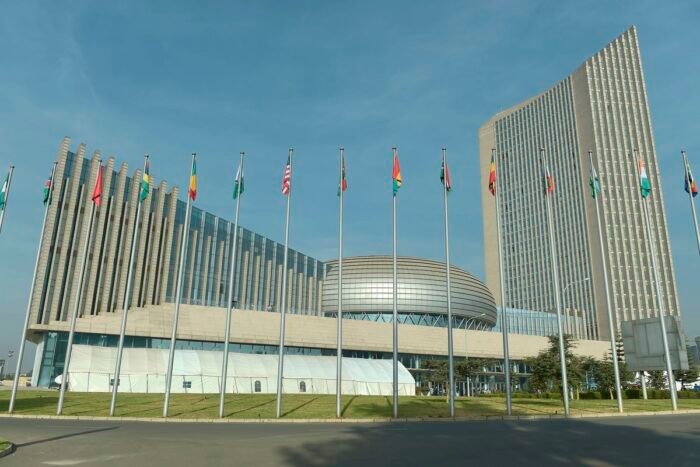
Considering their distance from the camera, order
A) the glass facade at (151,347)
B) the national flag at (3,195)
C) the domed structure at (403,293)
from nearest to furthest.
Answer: the national flag at (3,195) → the glass facade at (151,347) → the domed structure at (403,293)

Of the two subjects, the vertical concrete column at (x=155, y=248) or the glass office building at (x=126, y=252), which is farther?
the vertical concrete column at (x=155, y=248)

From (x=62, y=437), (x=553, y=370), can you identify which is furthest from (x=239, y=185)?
(x=553, y=370)

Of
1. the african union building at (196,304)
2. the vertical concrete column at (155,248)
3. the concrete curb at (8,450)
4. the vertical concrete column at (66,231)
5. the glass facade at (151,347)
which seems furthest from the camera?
the vertical concrete column at (155,248)

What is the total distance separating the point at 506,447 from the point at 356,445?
4.65m

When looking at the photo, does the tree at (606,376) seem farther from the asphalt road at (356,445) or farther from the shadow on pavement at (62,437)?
the shadow on pavement at (62,437)

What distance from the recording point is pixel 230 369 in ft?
177

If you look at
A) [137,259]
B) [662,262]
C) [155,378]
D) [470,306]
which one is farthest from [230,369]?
[662,262]

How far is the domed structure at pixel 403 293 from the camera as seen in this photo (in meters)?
102

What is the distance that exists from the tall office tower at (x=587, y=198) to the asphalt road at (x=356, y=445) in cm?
12395

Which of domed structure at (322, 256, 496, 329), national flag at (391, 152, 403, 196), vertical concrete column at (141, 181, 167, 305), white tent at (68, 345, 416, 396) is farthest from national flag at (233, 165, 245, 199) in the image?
domed structure at (322, 256, 496, 329)

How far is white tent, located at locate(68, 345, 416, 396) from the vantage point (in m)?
50.6

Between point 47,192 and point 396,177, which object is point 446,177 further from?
point 47,192

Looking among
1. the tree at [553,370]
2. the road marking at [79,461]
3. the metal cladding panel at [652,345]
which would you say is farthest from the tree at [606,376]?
the road marking at [79,461]

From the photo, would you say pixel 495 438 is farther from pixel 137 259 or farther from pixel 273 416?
pixel 137 259
